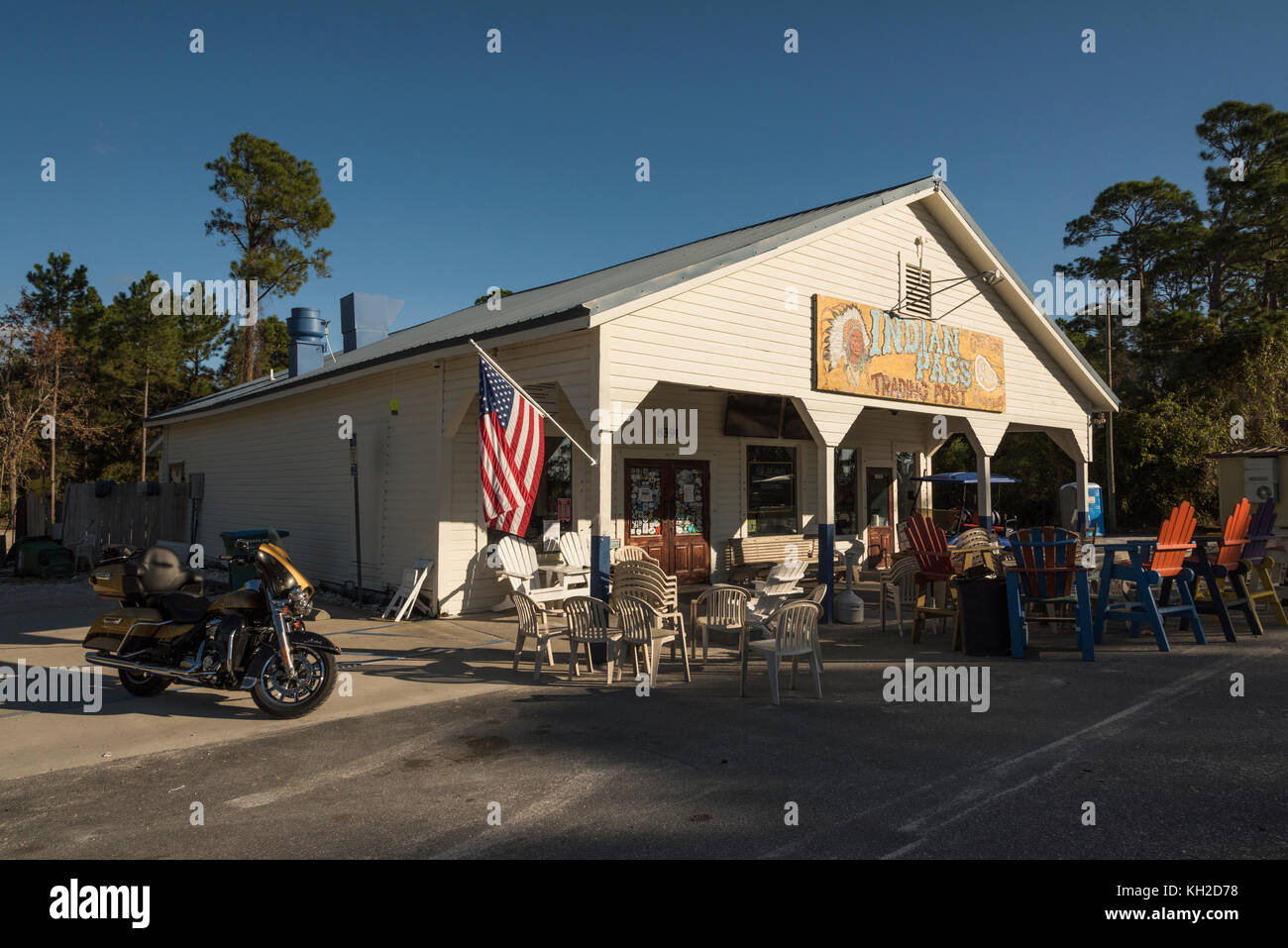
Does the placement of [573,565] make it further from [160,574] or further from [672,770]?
[672,770]

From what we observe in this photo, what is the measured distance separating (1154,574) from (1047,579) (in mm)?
984

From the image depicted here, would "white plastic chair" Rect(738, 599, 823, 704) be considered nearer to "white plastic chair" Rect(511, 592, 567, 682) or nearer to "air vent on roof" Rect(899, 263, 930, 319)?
"white plastic chair" Rect(511, 592, 567, 682)

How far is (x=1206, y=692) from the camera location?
21.4 feet

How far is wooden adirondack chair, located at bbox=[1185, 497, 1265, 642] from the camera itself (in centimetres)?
877

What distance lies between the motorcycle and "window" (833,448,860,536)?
460 inches

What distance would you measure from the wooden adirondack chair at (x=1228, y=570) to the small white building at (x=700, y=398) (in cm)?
406

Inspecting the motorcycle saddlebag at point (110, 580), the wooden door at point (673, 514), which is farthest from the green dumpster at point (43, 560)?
the wooden door at point (673, 514)

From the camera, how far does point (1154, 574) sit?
836cm

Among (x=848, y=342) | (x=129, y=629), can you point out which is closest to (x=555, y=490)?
(x=848, y=342)

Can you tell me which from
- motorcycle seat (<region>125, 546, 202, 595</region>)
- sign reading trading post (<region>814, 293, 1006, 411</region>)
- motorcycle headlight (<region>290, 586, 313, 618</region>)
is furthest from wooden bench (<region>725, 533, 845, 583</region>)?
motorcycle seat (<region>125, 546, 202, 595</region>)

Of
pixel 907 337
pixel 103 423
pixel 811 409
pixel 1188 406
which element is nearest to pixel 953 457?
pixel 1188 406

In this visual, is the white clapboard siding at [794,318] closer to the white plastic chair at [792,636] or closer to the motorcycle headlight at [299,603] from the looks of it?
the white plastic chair at [792,636]
